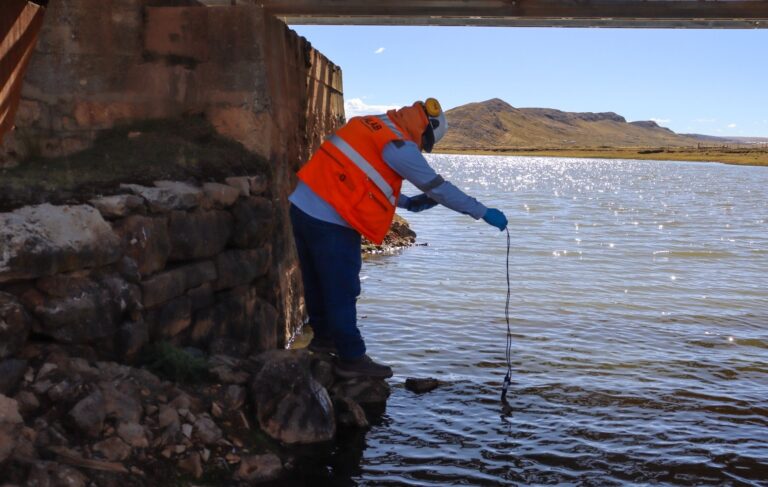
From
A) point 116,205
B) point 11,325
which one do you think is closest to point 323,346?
point 116,205

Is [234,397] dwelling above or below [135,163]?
below

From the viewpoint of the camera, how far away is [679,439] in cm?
579

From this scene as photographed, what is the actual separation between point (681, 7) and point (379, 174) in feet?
11.5

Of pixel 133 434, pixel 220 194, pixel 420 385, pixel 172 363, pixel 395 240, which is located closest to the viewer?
pixel 133 434

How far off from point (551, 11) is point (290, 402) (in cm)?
438

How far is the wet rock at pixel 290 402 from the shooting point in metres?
5.16

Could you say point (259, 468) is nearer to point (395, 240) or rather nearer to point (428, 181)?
point (428, 181)

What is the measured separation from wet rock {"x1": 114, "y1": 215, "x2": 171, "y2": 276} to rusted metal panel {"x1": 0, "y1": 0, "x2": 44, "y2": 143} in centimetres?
161

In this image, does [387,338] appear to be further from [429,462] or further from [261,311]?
[429,462]

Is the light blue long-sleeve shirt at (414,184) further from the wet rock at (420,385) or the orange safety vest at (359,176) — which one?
the wet rock at (420,385)

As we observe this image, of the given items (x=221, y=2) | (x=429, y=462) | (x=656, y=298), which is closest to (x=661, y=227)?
(x=656, y=298)

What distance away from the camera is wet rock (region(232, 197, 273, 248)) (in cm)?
629

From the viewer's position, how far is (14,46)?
6.27 metres

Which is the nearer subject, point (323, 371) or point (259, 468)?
point (259, 468)
